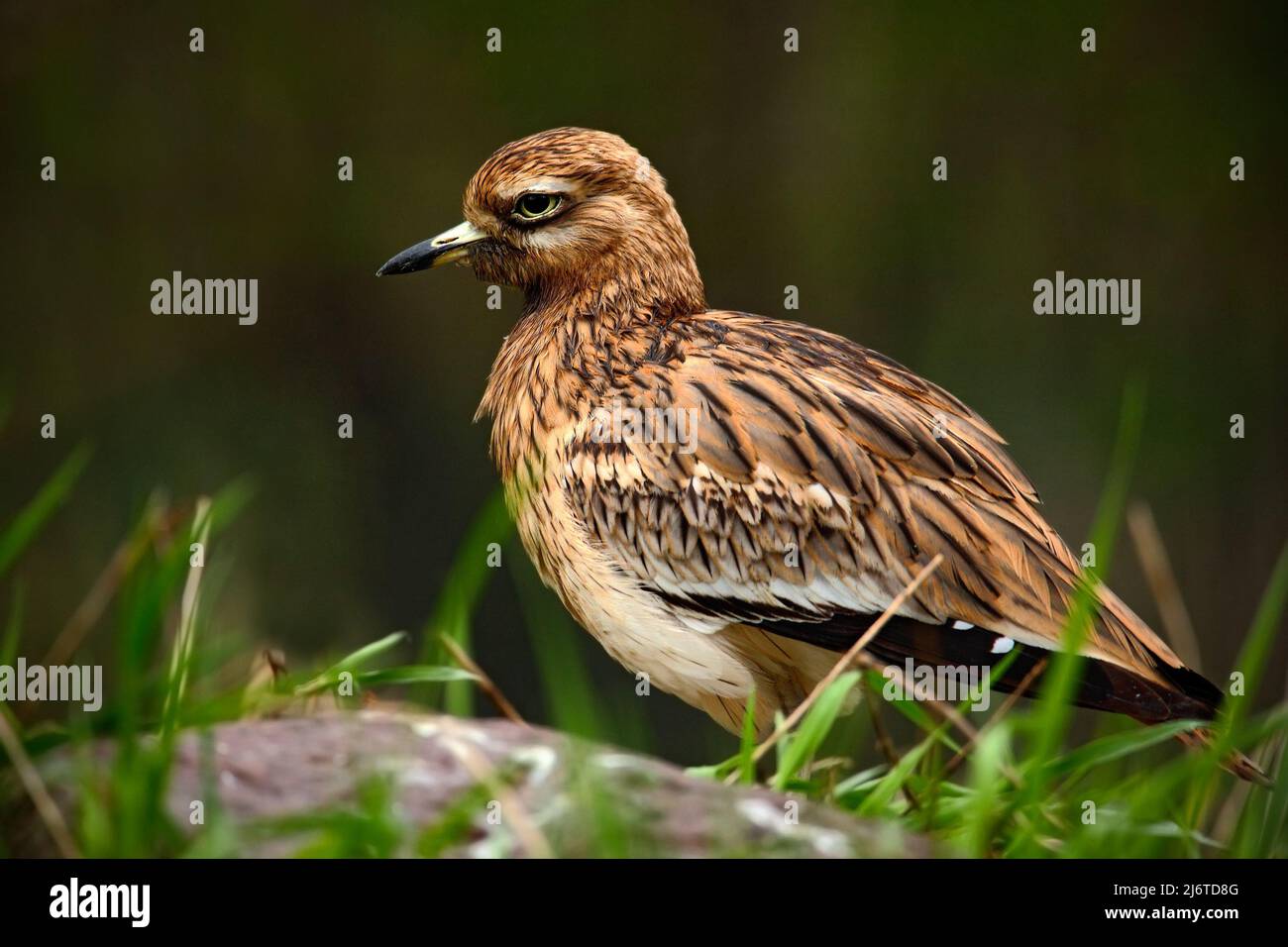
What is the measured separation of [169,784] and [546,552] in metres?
2.23

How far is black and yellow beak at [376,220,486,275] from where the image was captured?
577 cm

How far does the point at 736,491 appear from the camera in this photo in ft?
16.8

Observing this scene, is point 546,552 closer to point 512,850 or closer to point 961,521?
point 961,521

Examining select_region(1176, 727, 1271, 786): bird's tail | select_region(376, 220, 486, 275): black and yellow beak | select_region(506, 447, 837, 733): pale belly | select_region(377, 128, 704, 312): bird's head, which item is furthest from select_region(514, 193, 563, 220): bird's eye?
select_region(1176, 727, 1271, 786): bird's tail

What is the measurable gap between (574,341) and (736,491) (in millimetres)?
909

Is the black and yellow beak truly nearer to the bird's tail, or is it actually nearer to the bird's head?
the bird's head

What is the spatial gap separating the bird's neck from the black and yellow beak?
296mm

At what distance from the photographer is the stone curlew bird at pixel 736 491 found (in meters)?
4.89

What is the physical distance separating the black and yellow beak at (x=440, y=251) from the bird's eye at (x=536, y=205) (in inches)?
7.1

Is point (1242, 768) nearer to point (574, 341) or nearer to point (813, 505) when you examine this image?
point (813, 505)

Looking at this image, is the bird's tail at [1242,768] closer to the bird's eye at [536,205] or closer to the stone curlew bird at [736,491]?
the stone curlew bird at [736,491]

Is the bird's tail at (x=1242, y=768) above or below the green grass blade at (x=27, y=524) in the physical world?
below

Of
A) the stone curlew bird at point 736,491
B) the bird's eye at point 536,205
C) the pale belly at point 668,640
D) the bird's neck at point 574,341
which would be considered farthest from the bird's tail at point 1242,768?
the bird's eye at point 536,205

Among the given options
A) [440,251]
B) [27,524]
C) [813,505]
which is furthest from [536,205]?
[27,524]
